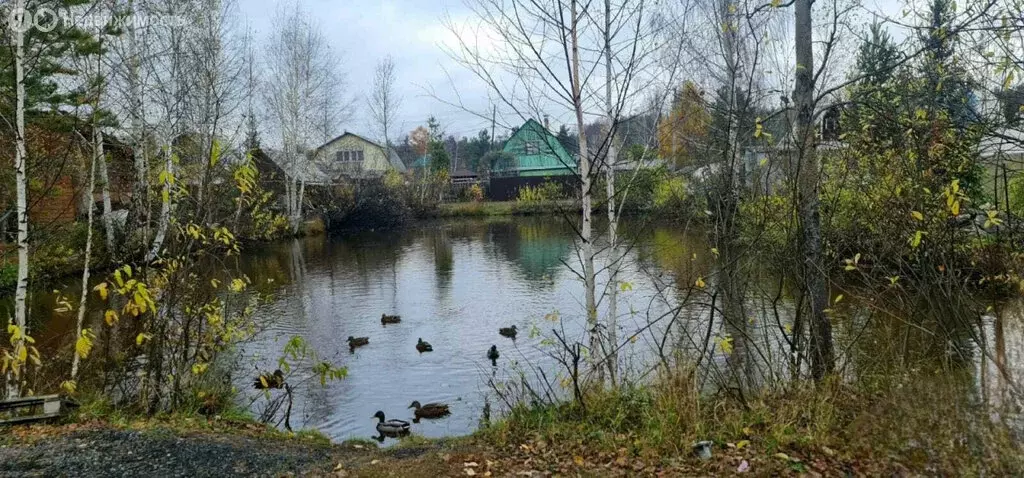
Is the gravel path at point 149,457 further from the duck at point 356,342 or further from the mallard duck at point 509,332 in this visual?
the mallard duck at point 509,332

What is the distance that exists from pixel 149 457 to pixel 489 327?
309 inches

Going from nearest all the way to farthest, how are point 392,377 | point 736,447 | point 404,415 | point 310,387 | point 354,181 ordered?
point 736,447 → point 404,415 → point 310,387 → point 392,377 → point 354,181

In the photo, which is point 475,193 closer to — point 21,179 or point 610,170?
point 610,170

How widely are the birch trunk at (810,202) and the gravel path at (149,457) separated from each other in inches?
168

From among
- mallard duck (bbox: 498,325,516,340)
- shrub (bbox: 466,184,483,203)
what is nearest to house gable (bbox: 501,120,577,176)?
mallard duck (bbox: 498,325,516,340)

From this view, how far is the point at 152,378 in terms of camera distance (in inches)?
269

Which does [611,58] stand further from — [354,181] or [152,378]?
[354,181]

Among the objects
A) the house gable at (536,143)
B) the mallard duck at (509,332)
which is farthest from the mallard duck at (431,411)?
the mallard duck at (509,332)

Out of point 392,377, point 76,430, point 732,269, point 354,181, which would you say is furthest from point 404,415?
point 354,181

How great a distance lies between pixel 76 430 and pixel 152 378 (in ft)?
4.80

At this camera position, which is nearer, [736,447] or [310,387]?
[736,447]

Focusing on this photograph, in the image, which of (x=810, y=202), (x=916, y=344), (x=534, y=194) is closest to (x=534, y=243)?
(x=534, y=194)

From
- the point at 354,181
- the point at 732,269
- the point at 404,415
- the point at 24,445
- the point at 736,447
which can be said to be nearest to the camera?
the point at 736,447

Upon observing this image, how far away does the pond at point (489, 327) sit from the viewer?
659 centimetres
